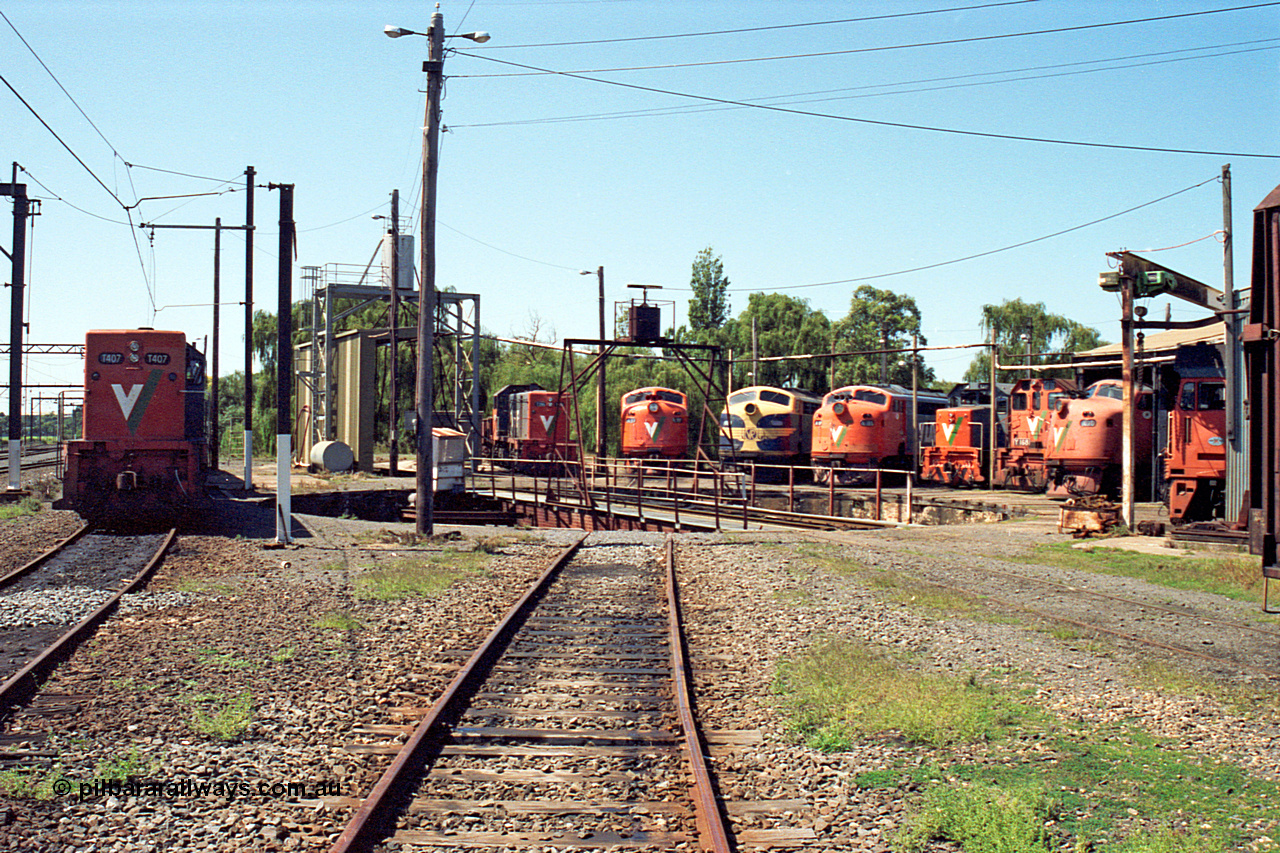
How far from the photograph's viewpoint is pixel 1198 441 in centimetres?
1708

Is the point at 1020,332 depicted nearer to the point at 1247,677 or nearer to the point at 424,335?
the point at 424,335

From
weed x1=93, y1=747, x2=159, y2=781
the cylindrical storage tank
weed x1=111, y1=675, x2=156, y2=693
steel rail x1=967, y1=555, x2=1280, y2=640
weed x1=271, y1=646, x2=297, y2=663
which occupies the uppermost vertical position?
the cylindrical storage tank

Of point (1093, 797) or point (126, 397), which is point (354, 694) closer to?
point (1093, 797)

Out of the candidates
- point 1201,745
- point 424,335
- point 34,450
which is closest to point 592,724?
point 1201,745

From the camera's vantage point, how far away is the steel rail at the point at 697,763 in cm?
427

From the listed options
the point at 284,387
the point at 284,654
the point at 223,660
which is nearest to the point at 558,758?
the point at 284,654

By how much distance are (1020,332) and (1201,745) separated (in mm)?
64692

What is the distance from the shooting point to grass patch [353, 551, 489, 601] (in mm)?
11086

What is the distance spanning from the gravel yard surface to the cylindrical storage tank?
2065cm

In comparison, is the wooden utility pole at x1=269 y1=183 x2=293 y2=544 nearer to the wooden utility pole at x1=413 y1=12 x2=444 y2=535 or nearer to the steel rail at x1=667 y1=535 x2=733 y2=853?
the wooden utility pole at x1=413 y1=12 x2=444 y2=535

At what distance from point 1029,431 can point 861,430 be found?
495cm

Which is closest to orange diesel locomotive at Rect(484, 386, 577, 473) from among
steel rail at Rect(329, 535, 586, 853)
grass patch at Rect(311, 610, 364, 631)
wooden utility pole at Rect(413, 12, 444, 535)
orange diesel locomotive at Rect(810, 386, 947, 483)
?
orange diesel locomotive at Rect(810, 386, 947, 483)

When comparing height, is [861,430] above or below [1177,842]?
above

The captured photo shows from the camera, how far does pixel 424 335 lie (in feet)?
54.6
